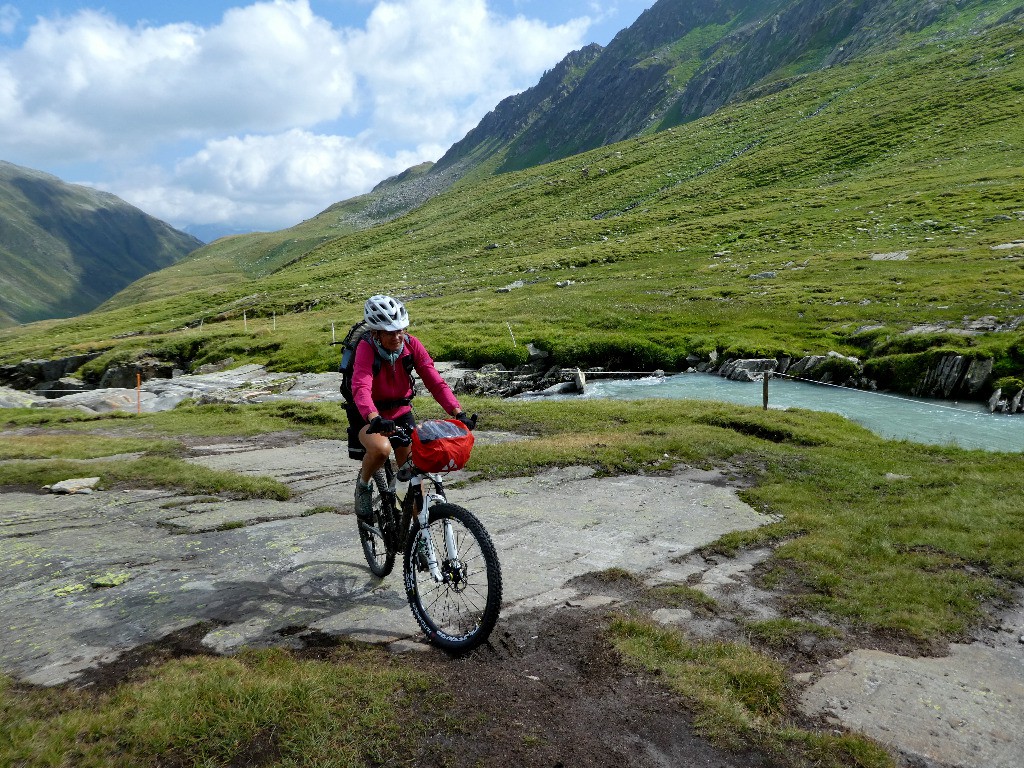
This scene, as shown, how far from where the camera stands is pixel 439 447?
7.01 m

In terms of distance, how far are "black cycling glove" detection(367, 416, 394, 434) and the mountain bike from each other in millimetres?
214

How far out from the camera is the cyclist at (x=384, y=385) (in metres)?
8.06

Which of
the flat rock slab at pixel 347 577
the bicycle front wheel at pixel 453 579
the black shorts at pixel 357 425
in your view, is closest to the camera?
the flat rock slab at pixel 347 577

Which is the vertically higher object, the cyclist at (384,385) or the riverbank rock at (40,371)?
the cyclist at (384,385)

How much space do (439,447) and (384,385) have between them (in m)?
2.14

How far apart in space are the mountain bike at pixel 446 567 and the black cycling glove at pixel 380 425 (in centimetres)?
21

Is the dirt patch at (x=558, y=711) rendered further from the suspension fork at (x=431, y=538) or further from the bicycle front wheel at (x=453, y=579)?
the suspension fork at (x=431, y=538)

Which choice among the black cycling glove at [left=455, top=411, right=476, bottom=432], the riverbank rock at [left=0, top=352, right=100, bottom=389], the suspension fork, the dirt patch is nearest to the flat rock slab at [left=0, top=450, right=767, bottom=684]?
the suspension fork

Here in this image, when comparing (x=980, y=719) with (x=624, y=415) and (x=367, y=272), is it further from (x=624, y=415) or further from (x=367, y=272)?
(x=367, y=272)

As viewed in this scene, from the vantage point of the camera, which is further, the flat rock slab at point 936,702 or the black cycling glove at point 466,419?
the black cycling glove at point 466,419

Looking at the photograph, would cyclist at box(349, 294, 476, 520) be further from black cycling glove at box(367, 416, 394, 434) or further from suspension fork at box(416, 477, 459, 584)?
suspension fork at box(416, 477, 459, 584)

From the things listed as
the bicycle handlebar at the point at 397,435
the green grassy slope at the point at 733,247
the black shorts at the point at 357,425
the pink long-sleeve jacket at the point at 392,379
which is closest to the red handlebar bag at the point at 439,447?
the bicycle handlebar at the point at 397,435

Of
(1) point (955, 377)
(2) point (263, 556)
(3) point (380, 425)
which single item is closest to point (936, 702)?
(3) point (380, 425)

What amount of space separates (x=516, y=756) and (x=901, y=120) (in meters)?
134
